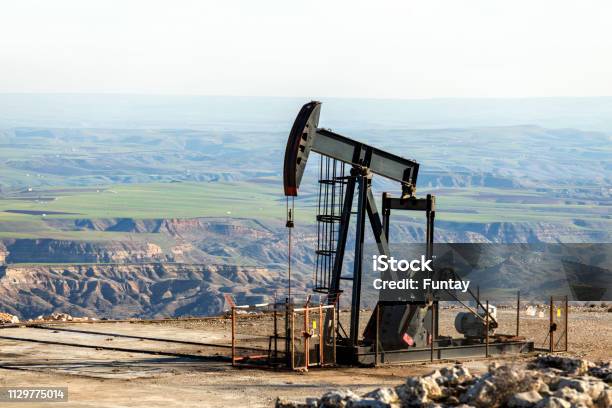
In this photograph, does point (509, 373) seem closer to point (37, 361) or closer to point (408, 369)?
point (408, 369)

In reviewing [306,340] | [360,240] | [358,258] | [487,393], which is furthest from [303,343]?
[487,393]

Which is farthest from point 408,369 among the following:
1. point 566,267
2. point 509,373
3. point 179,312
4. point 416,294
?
point 179,312

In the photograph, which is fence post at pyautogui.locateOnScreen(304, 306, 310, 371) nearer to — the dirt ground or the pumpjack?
the dirt ground

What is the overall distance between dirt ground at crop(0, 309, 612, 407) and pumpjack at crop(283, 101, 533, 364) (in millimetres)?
738

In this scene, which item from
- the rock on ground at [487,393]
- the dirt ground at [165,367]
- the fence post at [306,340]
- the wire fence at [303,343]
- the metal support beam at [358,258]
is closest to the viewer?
the rock on ground at [487,393]

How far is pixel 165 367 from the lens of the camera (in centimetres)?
2925

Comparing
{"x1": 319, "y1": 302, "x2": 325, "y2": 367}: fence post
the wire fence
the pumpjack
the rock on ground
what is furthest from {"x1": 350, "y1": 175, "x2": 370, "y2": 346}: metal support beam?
the rock on ground

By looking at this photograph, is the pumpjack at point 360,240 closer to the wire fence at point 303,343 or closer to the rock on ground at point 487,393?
the wire fence at point 303,343

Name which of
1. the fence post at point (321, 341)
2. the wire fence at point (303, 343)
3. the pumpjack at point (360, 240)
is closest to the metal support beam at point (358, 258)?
the pumpjack at point (360, 240)

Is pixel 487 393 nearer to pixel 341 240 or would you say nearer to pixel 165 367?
pixel 341 240

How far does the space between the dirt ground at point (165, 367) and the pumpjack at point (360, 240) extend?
0.74 meters

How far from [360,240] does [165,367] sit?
17.0ft

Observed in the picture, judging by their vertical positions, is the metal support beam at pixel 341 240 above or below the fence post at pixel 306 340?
above

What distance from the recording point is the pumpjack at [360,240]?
29.5 m
